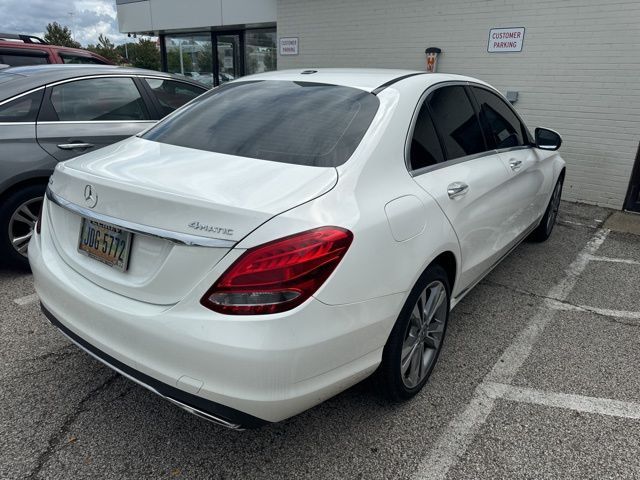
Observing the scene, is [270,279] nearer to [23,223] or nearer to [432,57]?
[23,223]

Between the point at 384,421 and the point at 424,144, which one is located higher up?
the point at 424,144

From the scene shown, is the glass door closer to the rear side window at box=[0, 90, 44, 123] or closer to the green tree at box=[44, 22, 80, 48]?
the rear side window at box=[0, 90, 44, 123]

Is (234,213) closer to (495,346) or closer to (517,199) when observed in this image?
(495,346)

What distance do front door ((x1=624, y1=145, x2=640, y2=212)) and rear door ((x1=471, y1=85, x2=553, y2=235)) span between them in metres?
3.15

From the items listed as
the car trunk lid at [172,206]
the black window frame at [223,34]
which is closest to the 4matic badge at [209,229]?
the car trunk lid at [172,206]

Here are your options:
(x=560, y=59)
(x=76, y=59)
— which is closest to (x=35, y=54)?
(x=76, y=59)

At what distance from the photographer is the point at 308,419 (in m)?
2.39

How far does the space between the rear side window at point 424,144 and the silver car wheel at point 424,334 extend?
61 cm

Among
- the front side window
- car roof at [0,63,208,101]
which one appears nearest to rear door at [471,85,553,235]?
the front side window

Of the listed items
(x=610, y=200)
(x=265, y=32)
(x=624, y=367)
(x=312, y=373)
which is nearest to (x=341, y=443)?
(x=312, y=373)

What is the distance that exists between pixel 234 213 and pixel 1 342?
217 centimetres

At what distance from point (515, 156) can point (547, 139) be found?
2.36 ft

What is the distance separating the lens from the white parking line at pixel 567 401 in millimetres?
2531

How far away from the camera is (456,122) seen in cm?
297
